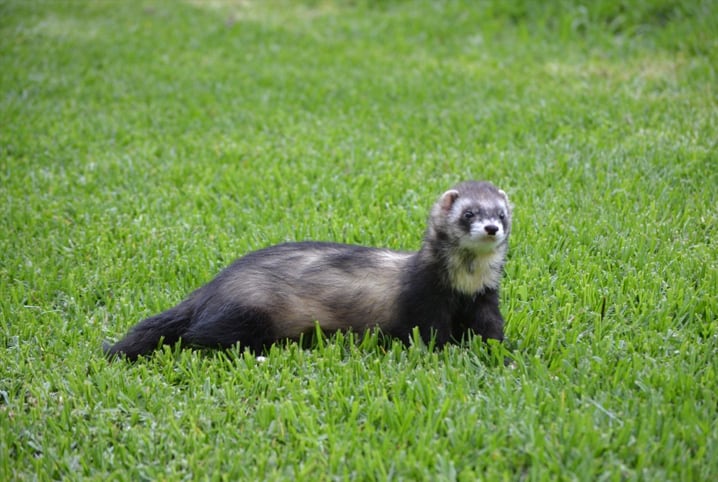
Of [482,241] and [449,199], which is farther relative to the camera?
[449,199]

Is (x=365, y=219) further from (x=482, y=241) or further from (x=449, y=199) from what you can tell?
(x=482, y=241)

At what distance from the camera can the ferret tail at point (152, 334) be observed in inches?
168

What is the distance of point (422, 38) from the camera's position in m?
10.2

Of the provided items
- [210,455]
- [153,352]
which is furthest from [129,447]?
[153,352]

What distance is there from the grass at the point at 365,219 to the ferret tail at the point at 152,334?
→ 114mm

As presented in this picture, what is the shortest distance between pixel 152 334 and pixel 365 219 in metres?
1.99

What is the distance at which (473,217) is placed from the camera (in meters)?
4.09

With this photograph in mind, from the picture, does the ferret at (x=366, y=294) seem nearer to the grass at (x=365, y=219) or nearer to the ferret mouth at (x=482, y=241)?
the ferret mouth at (x=482, y=241)

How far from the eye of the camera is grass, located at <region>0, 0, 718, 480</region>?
134 inches

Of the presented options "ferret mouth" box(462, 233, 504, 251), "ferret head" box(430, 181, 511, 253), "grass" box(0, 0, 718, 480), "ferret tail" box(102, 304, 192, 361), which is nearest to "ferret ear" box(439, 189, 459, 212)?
"ferret head" box(430, 181, 511, 253)

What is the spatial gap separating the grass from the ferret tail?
114mm

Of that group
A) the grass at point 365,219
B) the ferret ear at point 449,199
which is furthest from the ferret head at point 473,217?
the grass at point 365,219

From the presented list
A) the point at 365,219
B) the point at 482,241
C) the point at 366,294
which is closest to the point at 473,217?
the point at 482,241

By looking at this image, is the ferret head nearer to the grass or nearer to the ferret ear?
the ferret ear
